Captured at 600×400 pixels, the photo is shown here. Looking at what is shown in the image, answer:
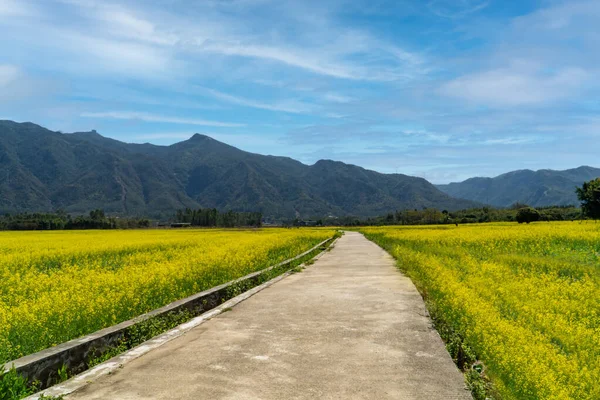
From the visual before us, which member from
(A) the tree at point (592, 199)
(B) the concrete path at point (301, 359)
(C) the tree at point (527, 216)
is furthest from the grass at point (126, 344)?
(C) the tree at point (527, 216)

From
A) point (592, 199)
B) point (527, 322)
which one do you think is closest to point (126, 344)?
point (527, 322)

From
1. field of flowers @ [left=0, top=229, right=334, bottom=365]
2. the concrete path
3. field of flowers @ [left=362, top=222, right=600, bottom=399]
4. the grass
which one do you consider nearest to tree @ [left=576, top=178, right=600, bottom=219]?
field of flowers @ [left=362, top=222, right=600, bottom=399]

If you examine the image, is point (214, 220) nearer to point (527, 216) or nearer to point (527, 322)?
point (527, 216)

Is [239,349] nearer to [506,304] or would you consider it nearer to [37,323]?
[37,323]

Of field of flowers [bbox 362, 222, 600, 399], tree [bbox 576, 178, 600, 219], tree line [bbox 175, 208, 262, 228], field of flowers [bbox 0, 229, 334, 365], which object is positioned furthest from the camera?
tree line [bbox 175, 208, 262, 228]

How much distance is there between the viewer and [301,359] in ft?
17.9

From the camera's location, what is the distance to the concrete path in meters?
4.46

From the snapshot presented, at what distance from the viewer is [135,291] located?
9.30m

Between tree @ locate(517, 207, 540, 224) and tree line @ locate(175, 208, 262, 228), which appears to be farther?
tree line @ locate(175, 208, 262, 228)

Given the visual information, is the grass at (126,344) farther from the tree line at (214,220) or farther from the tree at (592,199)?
the tree line at (214,220)

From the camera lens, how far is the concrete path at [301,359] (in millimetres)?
4457

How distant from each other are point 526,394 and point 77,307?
6.79 m

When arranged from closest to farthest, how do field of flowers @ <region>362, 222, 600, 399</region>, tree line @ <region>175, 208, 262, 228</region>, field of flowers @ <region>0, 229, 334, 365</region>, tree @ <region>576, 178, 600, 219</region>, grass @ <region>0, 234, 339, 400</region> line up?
grass @ <region>0, 234, 339, 400</region> → field of flowers @ <region>362, 222, 600, 399</region> → field of flowers @ <region>0, 229, 334, 365</region> → tree @ <region>576, 178, 600, 219</region> → tree line @ <region>175, 208, 262, 228</region>

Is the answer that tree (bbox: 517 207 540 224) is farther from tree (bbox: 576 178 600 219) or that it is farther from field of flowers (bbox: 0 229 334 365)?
field of flowers (bbox: 0 229 334 365)
